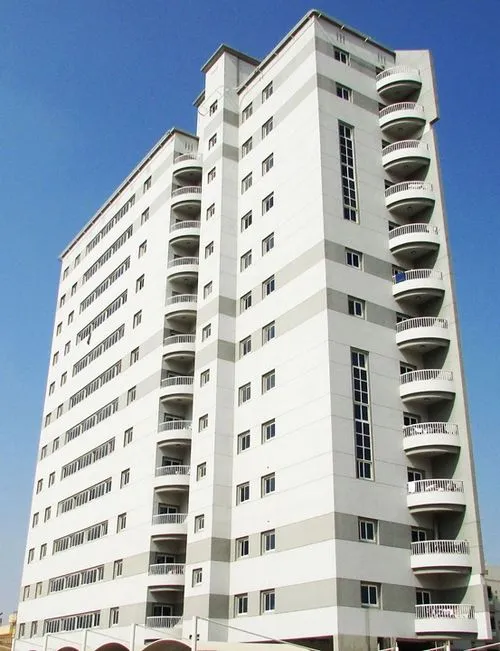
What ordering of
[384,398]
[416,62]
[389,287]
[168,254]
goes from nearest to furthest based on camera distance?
[384,398] < [389,287] < [416,62] < [168,254]

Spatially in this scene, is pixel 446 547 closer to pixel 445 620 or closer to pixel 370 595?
pixel 445 620

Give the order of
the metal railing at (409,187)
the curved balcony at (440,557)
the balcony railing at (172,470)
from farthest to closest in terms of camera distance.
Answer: the balcony railing at (172,470)
the metal railing at (409,187)
the curved balcony at (440,557)

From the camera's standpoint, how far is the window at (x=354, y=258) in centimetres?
4675

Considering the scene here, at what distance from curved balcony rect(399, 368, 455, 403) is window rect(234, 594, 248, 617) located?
591 inches

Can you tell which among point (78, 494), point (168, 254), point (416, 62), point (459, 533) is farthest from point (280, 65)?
point (78, 494)

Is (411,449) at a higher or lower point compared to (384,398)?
lower

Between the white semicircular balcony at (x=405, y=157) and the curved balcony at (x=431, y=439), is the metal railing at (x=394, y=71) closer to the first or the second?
the white semicircular balcony at (x=405, y=157)

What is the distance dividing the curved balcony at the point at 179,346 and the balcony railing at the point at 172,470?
823 cm

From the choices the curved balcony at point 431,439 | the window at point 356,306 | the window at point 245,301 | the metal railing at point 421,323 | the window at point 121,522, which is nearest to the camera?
the curved balcony at point 431,439

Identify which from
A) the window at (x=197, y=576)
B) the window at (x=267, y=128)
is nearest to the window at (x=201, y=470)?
the window at (x=197, y=576)

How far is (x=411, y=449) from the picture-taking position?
43.2 m

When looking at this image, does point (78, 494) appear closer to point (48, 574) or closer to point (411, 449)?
point (48, 574)

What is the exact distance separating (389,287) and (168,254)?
2035 cm

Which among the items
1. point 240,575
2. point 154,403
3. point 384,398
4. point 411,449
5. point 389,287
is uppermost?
point 389,287
